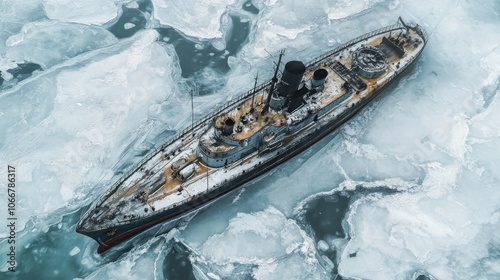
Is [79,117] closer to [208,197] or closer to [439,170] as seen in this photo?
[208,197]

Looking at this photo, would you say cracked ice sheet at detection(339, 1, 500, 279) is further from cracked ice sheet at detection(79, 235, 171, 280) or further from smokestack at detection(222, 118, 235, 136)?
cracked ice sheet at detection(79, 235, 171, 280)

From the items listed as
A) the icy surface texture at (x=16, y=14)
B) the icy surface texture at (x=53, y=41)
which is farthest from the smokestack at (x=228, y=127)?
the icy surface texture at (x=16, y=14)

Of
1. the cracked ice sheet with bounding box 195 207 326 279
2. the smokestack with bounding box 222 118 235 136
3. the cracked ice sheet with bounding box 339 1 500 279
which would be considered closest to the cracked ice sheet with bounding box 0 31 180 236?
the smokestack with bounding box 222 118 235 136

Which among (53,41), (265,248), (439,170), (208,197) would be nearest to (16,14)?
(53,41)

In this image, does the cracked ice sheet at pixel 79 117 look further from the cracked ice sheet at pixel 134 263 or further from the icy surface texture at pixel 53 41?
the cracked ice sheet at pixel 134 263

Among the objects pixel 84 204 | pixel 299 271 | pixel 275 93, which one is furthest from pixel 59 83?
pixel 299 271

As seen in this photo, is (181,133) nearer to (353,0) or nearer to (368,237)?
(368,237)

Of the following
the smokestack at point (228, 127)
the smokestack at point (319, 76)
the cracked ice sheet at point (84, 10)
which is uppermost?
the smokestack at point (319, 76)
